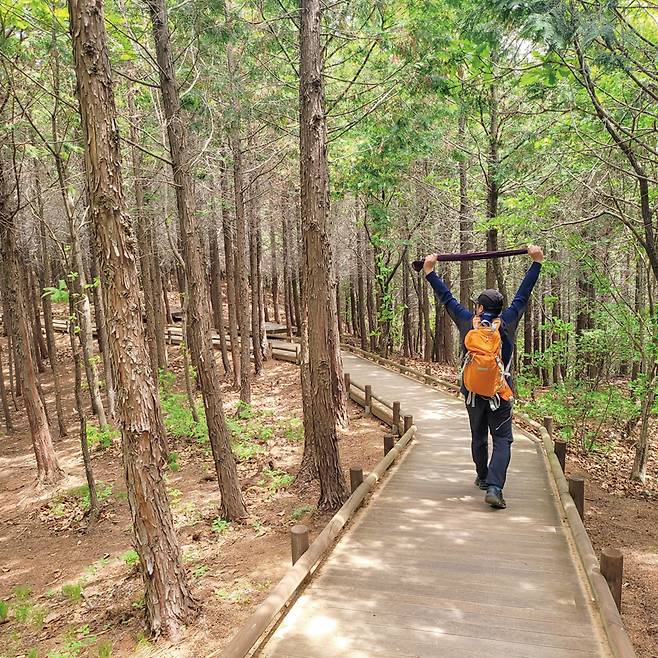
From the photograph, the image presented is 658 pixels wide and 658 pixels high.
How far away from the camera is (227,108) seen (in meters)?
11.1

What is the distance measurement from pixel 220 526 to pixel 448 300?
546cm

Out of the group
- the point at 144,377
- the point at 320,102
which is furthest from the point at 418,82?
the point at 144,377

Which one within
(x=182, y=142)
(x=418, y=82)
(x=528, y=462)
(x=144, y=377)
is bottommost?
(x=528, y=462)

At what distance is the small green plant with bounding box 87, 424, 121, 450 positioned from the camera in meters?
13.8

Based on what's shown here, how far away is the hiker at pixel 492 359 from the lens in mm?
5398

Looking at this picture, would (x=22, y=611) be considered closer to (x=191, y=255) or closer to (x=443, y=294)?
(x=191, y=255)

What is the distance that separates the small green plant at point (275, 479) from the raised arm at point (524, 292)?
19.8 ft

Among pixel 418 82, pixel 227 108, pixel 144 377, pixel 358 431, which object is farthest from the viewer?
pixel 358 431

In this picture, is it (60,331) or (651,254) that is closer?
(651,254)

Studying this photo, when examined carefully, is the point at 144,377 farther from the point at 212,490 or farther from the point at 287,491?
the point at 212,490

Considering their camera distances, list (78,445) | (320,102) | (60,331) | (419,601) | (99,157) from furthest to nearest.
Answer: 1. (60,331)
2. (78,445)
3. (320,102)
4. (99,157)
5. (419,601)

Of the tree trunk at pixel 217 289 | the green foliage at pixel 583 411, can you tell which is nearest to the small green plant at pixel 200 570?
the green foliage at pixel 583 411

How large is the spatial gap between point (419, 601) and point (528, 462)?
4.81 metres

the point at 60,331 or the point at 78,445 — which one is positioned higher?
the point at 60,331
